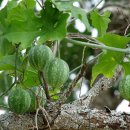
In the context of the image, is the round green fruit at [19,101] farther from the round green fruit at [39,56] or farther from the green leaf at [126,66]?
the green leaf at [126,66]

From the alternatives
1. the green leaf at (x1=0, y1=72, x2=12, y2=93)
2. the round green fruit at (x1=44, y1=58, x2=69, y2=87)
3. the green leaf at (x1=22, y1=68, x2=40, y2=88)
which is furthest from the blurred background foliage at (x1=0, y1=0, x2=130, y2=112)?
the round green fruit at (x1=44, y1=58, x2=69, y2=87)

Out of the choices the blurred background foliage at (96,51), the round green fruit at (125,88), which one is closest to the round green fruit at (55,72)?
the round green fruit at (125,88)

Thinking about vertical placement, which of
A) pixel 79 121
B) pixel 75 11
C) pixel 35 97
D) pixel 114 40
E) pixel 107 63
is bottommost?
pixel 79 121

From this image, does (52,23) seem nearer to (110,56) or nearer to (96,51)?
(110,56)

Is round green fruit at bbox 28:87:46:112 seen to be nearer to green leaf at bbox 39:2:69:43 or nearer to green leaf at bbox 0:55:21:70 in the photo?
green leaf at bbox 0:55:21:70

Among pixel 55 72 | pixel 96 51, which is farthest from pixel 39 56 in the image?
pixel 96 51

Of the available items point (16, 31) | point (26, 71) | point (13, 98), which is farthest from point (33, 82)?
point (16, 31)
